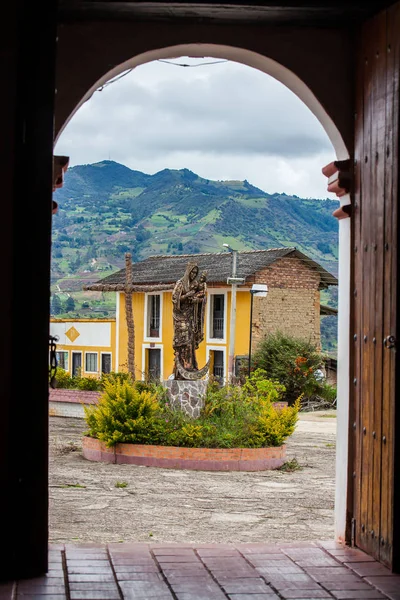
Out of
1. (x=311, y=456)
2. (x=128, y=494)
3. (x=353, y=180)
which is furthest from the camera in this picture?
(x=311, y=456)

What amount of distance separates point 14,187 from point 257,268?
24.4 metres

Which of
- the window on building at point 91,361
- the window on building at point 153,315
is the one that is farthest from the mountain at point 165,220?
the window on building at point 153,315

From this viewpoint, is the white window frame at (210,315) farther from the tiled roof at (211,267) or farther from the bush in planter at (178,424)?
the bush in planter at (178,424)

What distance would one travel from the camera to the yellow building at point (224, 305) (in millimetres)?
28078

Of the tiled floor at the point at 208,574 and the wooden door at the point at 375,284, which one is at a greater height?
the wooden door at the point at 375,284

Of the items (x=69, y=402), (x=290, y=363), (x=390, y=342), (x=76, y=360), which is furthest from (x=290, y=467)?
(x=76, y=360)

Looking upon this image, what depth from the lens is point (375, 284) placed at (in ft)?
14.6

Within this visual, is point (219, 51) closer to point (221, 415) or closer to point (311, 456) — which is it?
point (221, 415)

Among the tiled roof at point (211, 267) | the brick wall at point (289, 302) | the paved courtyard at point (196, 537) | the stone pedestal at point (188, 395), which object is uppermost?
the tiled roof at point (211, 267)

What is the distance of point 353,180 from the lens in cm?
486

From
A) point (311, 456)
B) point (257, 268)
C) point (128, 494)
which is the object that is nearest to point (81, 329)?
point (257, 268)

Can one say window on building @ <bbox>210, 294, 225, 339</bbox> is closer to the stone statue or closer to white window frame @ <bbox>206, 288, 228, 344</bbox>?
white window frame @ <bbox>206, 288, 228, 344</bbox>

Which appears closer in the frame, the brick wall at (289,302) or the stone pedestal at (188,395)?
the stone pedestal at (188,395)

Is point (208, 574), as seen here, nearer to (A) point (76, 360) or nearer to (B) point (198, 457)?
(B) point (198, 457)
